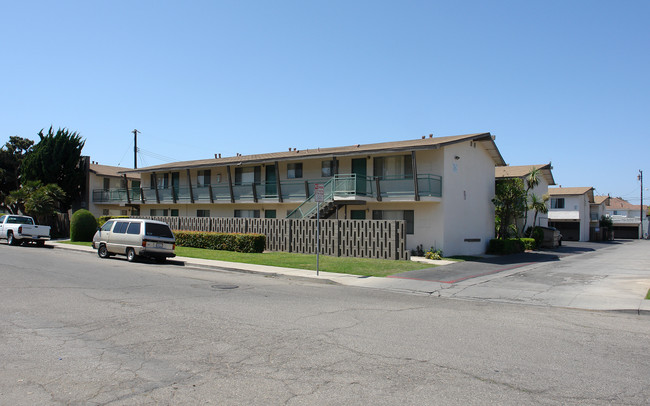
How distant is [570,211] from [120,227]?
1862 inches

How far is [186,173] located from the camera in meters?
37.9

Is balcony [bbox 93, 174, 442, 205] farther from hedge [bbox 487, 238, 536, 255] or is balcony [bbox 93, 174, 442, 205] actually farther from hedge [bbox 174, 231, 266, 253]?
hedge [bbox 487, 238, 536, 255]

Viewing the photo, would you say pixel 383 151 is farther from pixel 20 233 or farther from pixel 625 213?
pixel 625 213

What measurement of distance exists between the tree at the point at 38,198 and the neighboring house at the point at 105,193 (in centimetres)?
436

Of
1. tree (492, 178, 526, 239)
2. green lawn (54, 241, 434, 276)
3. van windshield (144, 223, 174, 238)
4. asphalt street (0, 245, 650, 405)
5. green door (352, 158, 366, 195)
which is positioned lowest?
green lawn (54, 241, 434, 276)

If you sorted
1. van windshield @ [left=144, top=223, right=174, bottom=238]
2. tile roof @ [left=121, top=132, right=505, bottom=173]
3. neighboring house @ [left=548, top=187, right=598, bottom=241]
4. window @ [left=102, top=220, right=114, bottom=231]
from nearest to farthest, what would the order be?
van windshield @ [left=144, top=223, right=174, bottom=238]
window @ [left=102, top=220, right=114, bottom=231]
tile roof @ [left=121, top=132, right=505, bottom=173]
neighboring house @ [left=548, top=187, right=598, bottom=241]

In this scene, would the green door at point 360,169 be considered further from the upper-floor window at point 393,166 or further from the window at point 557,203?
the window at point 557,203

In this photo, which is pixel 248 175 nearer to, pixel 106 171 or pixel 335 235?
pixel 335 235

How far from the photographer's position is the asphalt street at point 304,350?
496 centimetres

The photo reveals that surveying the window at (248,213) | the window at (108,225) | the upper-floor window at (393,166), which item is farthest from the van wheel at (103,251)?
the upper-floor window at (393,166)

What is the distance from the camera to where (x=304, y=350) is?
21.6ft

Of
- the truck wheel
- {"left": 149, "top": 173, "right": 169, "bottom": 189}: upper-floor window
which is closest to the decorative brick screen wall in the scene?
the truck wheel

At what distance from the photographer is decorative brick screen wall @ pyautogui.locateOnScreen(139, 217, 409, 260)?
837 inches

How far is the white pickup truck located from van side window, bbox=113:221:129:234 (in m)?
10.3
